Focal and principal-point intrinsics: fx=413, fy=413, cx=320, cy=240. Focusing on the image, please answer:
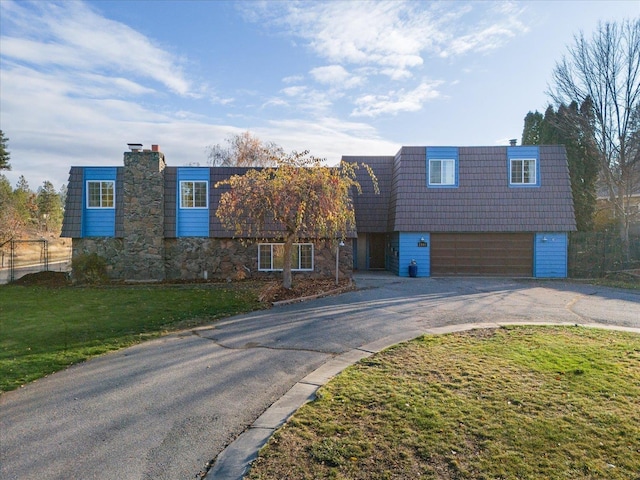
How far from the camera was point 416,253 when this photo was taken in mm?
19141

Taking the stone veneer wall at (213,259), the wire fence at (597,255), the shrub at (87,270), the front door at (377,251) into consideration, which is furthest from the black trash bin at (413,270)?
the shrub at (87,270)

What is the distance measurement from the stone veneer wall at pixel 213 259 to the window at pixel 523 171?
31.9ft

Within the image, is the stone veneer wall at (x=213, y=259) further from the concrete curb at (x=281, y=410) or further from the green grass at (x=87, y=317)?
the concrete curb at (x=281, y=410)

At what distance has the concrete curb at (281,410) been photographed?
3582mm

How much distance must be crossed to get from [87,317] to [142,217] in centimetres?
776

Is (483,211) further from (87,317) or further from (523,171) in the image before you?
(87,317)

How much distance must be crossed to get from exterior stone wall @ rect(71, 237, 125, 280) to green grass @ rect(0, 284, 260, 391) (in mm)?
1919

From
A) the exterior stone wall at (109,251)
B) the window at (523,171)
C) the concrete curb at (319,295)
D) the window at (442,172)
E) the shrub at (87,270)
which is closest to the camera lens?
the concrete curb at (319,295)

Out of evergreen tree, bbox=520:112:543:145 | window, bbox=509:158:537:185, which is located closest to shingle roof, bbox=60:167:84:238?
window, bbox=509:158:537:185

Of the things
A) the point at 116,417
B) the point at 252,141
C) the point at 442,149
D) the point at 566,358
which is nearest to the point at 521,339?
the point at 566,358

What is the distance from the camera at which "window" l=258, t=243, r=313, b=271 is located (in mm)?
17594

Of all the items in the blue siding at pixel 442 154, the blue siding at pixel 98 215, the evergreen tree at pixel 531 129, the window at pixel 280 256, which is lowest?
the window at pixel 280 256

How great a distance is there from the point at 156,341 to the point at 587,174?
22181mm

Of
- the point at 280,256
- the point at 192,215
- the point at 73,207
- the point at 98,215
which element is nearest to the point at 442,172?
the point at 280,256
